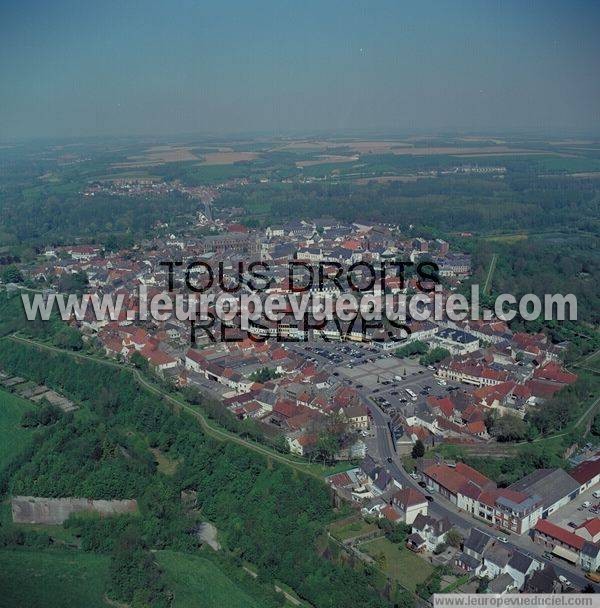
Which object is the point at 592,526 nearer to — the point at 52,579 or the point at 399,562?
the point at 399,562

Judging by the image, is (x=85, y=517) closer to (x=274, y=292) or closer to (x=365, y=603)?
(x=365, y=603)

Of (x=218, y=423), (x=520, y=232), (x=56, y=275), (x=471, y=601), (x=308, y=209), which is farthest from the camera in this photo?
(x=308, y=209)

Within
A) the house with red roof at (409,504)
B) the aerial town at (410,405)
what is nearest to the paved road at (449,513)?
the aerial town at (410,405)

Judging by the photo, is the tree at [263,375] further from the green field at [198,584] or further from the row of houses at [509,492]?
the green field at [198,584]

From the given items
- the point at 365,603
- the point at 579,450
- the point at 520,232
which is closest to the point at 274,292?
the point at 579,450

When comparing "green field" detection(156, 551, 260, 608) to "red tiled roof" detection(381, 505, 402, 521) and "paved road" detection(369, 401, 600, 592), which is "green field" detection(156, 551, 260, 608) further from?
"paved road" detection(369, 401, 600, 592)

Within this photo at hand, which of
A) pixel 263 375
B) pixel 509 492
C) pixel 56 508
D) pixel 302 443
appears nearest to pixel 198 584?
pixel 56 508
